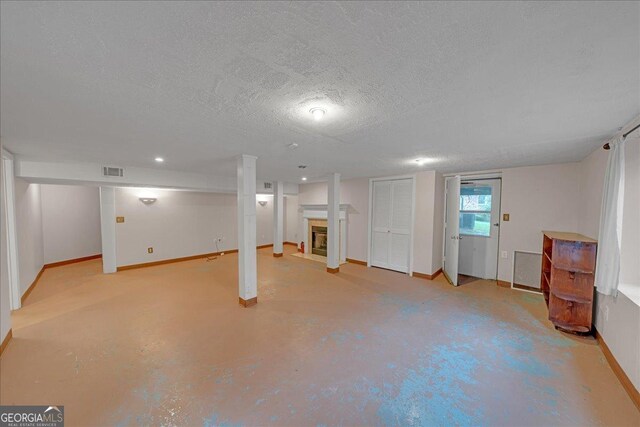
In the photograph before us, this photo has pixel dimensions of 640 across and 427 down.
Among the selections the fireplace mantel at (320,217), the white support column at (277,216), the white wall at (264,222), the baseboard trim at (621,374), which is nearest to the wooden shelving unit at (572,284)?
the baseboard trim at (621,374)

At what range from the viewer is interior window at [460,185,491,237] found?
176 inches

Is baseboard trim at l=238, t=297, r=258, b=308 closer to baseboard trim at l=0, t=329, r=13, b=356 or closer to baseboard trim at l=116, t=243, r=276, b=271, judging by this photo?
baseboard trim at l=0, t=329, r=13, b=356

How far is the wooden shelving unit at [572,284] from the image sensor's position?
101 inches

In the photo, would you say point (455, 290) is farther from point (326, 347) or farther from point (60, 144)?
point (60, 144)

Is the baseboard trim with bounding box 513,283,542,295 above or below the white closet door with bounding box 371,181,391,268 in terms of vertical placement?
below

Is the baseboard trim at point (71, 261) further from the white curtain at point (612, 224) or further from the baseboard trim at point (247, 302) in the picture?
the white curtain at point (612, 224)

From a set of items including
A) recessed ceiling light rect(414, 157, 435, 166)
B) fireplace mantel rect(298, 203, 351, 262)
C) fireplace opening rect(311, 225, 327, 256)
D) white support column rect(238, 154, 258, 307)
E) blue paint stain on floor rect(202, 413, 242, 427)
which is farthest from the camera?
fireplace opening rect(311, 225, 327, 256)

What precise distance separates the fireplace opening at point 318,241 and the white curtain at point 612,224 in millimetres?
5119

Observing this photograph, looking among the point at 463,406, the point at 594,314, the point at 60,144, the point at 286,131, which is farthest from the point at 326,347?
the point at 60,144

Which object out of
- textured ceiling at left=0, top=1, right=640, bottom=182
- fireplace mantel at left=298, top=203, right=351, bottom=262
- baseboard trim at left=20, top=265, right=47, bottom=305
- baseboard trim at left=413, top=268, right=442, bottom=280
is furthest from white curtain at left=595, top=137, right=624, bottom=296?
baseboard trim at left=20, top=265, right=47, bottom=305

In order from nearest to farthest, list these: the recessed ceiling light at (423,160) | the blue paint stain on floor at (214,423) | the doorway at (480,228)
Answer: the blue paint stain on floor at (214,423), the recessed ceiling light at (423,160), the doorway at (480,228)

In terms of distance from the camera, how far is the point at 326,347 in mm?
2328

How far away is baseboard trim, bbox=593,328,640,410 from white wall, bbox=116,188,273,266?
285 inches

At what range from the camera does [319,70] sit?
48.4 inches
